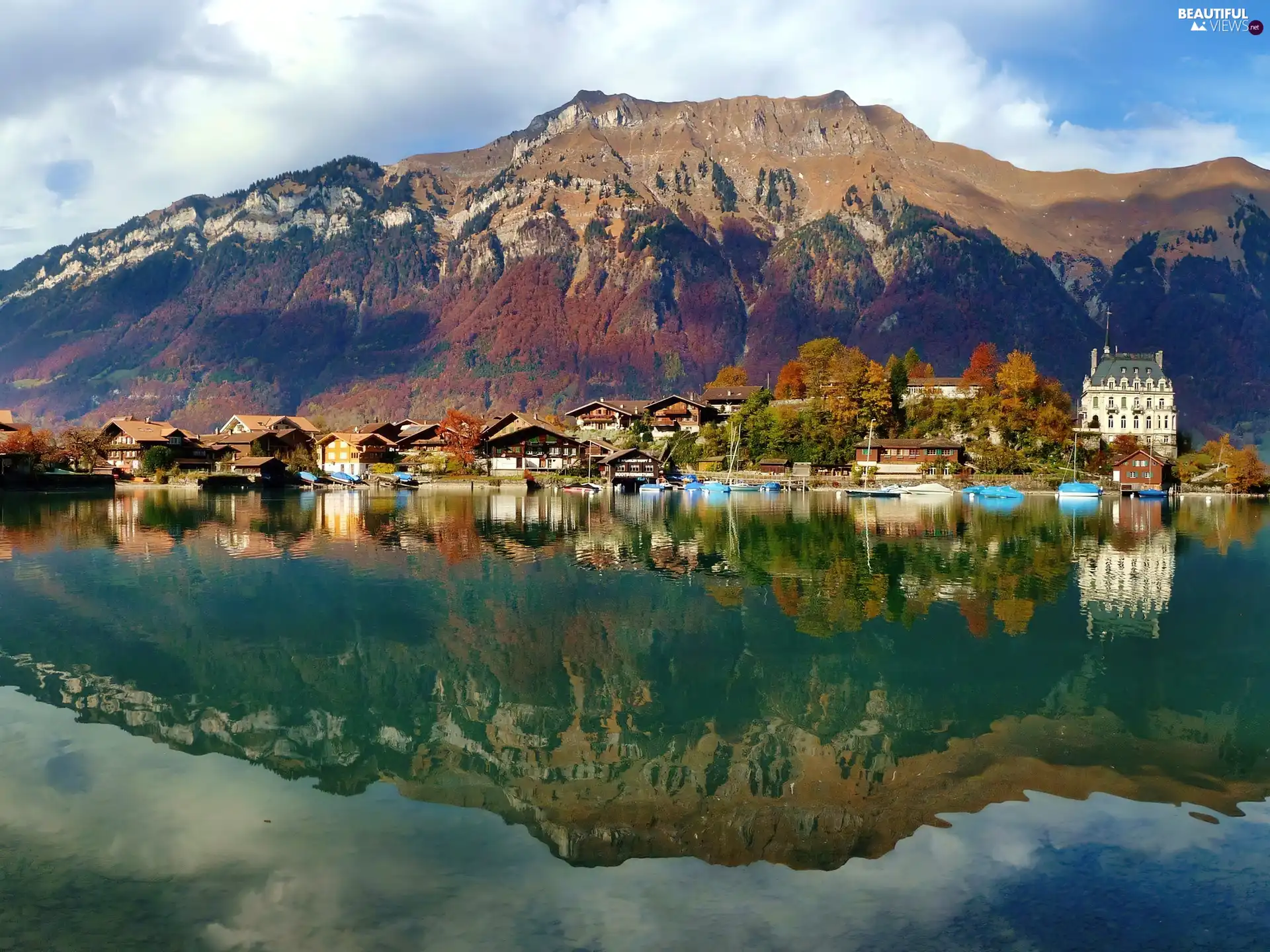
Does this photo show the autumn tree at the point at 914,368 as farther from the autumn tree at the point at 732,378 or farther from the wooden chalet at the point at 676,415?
the autumn tree at the point at 732,378

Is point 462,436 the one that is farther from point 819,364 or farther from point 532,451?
point 819,364

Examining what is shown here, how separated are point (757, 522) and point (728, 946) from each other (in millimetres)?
37684

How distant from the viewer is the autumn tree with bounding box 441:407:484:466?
3346 inches

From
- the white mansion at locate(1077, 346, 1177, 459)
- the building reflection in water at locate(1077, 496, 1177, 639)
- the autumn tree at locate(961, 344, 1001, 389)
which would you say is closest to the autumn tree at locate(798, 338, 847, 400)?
the autumn tree at locate(961, 344, 1001, 389)

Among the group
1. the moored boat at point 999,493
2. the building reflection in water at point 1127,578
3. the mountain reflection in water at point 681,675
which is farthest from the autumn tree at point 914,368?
the mountain reflection in water at point 681,675

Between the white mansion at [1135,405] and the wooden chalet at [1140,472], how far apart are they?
15.4 m

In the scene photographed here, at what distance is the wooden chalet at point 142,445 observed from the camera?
8375cm

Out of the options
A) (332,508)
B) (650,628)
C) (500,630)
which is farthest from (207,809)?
(332,508)

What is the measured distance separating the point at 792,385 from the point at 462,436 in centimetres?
3446

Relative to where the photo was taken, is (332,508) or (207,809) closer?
(207,809)

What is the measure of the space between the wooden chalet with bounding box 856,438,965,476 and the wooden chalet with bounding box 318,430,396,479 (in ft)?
155

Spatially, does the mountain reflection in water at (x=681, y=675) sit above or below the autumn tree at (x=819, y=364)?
below

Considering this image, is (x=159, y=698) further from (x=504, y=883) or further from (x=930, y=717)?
(x=930, y=717)

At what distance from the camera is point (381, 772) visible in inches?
451
